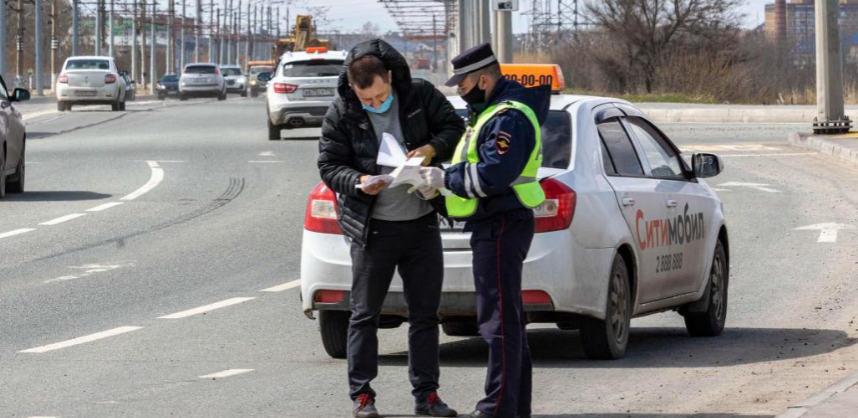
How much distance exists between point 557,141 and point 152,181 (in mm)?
14281

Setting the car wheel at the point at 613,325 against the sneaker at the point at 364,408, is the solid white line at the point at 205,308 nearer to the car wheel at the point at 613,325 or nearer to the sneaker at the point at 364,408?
the car wheel at the point at 613,325

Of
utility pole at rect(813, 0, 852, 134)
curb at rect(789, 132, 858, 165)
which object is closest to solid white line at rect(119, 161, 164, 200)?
curb at rect(789, 132, 858, 165)

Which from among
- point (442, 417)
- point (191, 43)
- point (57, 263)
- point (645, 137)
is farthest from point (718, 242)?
point (191, 43)

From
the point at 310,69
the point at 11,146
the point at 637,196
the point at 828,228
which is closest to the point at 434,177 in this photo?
the point at 637,196

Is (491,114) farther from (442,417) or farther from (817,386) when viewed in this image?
(817,386)

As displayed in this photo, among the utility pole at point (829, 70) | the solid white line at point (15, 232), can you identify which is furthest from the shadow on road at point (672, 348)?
the utility pole at point (829, 70)

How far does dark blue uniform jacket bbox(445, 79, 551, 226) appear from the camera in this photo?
21.0 feet

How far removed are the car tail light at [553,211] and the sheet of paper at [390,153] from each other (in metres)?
1.75

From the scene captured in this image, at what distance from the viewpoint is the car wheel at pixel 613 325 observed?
28.7 ft

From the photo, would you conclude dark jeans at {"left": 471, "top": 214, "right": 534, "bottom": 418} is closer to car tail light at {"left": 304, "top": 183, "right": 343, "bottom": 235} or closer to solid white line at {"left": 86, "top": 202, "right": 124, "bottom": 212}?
car tail light at {"left": 304, "top": 183, "right": 343, "bottom": 235}

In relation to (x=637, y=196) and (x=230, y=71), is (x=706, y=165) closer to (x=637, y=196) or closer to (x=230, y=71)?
(x=637, y=196)

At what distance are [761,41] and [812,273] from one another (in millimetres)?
82187

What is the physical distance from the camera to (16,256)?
570 inches

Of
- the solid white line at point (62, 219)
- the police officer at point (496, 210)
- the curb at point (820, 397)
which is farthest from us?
the solid white line at point (62, 219)
